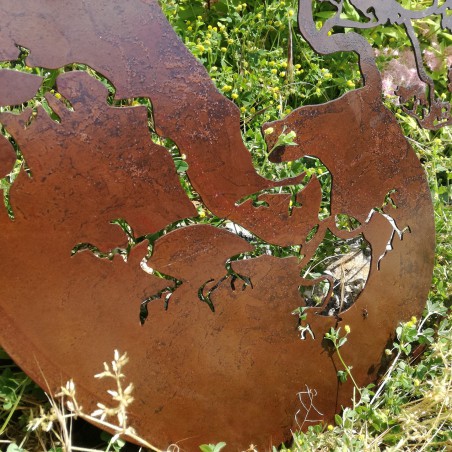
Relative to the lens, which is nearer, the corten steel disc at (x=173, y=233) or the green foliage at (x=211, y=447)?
the corten steel disc at (x=173, y=233)

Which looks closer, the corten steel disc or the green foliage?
the corten steel disc

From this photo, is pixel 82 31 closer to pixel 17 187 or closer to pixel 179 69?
pixel 179 69

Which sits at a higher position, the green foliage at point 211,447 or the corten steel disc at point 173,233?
the corten steel disc at point 173,233

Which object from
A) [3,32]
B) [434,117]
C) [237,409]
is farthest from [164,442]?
[434,117]

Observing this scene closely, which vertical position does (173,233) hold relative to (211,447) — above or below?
above

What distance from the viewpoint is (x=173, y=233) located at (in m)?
1.74

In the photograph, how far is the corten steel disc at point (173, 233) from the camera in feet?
5.16

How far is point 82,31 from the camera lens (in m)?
1.56

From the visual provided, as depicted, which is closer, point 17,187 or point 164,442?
point 17,187

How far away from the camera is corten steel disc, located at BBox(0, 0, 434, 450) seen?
1.57m

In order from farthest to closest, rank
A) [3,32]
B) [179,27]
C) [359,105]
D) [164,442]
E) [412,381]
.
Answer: [179,27] < [412,381] < [359,105] < [164,442] < [3,32]

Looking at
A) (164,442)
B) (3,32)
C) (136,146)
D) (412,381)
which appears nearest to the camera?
(3,32)

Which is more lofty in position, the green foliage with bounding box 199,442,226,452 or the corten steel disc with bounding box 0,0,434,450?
the corten steel disc with bounding box 0,0,434,450

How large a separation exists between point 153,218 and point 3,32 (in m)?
0.54
